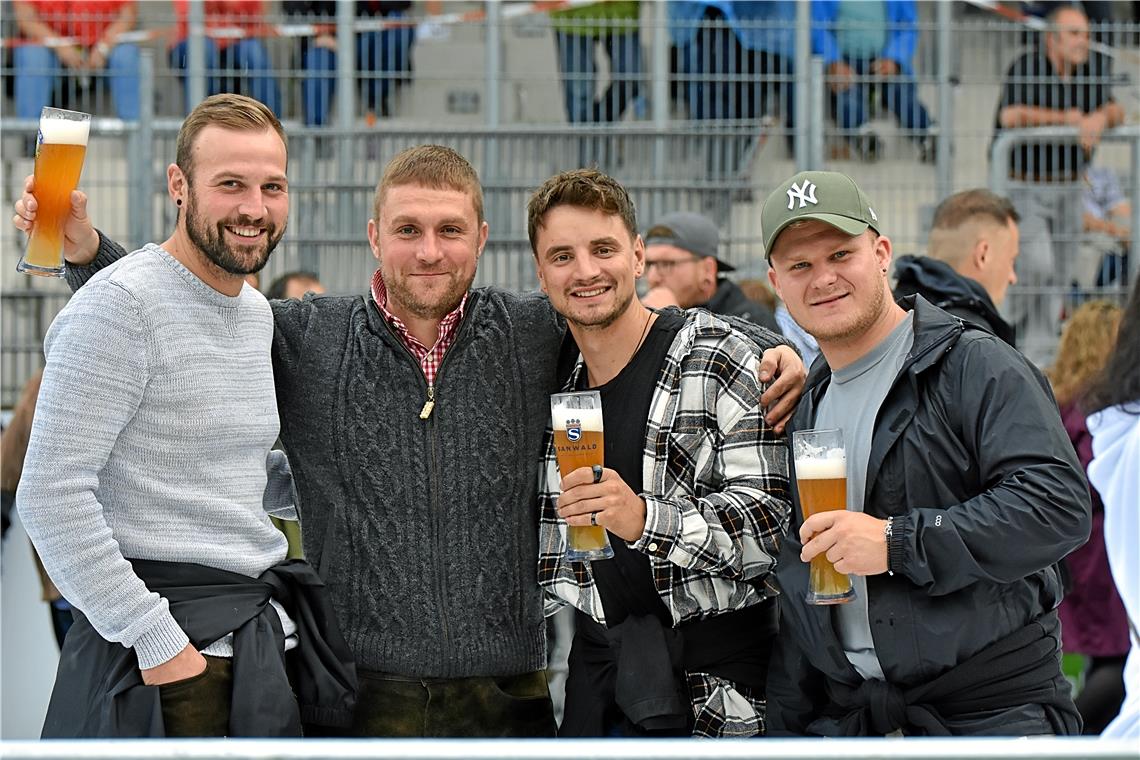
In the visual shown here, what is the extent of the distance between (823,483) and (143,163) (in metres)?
4.63

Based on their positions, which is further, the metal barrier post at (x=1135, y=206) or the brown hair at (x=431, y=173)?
the metal barrier post at (x=1135, y=206)

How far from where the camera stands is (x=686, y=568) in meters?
3.14

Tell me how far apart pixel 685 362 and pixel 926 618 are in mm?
850

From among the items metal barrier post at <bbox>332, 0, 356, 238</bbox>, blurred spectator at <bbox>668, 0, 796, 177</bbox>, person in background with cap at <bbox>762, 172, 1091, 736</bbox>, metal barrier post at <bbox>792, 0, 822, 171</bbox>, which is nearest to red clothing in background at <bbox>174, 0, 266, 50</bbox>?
metal barrier post at <bbox>332, 0, 356, 238</bbox>

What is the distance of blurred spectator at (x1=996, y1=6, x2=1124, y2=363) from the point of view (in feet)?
22.4

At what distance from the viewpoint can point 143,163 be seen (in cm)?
649

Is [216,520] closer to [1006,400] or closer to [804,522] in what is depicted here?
[804,522]

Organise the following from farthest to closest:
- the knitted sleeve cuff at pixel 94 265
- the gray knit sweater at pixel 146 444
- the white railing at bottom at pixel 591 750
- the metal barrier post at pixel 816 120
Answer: the metal barrier post at pixel 816 120 < the knitted sleeve cuff at pixel 94 265 < the gray knit sweater at pixel 146 444 < the white railing at bottom at pixel 591 750

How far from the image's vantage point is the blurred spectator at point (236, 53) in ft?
22.5

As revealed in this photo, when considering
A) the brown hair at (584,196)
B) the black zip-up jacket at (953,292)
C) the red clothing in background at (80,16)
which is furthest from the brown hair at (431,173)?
Answer: the red clothing in background at (80,16)

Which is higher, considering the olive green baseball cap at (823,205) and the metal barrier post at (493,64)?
the metal barrier post at (493,64)

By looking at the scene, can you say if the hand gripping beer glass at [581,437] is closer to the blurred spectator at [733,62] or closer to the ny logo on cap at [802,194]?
the ny logo on cap at [802,194]

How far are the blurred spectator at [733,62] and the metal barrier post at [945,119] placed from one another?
0.74m

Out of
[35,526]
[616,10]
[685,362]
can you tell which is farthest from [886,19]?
[35,526]
